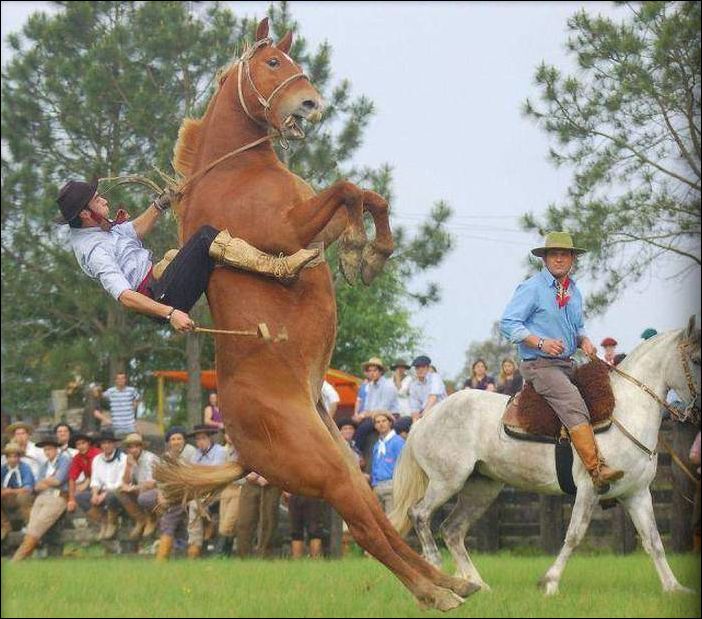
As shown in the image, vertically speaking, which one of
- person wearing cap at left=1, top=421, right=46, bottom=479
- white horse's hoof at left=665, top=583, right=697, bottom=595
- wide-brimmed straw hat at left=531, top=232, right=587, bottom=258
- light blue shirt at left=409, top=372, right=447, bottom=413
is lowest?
white horse's hoof at left=665, top=583, right=697, bottom=595

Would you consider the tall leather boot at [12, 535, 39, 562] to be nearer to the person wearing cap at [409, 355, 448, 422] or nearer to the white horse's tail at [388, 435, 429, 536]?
the person wearing cap at [409, 355, 448, 422]

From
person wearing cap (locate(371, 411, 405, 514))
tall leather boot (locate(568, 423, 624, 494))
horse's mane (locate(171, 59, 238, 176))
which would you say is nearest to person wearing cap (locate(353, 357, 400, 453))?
person wearing cap (locate(371, 411, 405, 514))

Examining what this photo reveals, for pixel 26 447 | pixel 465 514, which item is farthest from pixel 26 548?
pixel 465 514

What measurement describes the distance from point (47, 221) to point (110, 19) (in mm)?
4033

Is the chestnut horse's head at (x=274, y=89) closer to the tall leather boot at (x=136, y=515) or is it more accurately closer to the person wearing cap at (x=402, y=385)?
the person wearing cap at (x=402, y=385)

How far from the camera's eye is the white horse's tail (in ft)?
42.5

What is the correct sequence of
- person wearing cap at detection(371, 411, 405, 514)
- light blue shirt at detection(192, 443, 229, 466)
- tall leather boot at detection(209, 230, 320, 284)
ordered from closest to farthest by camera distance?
1. tall leather boot at detection(209, 230, 320, 284)
2. person wearing cap at detection(371, 411, 405, 514)
3. light blue shirt at detection(192, 443, 229, 466)

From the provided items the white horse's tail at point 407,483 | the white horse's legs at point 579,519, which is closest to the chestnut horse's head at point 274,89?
the white horse's legs at point 579,519

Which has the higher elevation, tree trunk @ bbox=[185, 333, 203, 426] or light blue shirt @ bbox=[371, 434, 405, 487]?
tree trunk @ bbox=[185, 333, 203, 426]

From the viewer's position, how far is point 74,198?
7.55 meters

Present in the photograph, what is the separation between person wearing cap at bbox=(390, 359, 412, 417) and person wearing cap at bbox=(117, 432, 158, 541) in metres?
2.78

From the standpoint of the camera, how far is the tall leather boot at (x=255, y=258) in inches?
282

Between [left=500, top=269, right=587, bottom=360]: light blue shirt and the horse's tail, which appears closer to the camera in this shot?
the horse's tail

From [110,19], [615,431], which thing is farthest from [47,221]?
[615,431]
